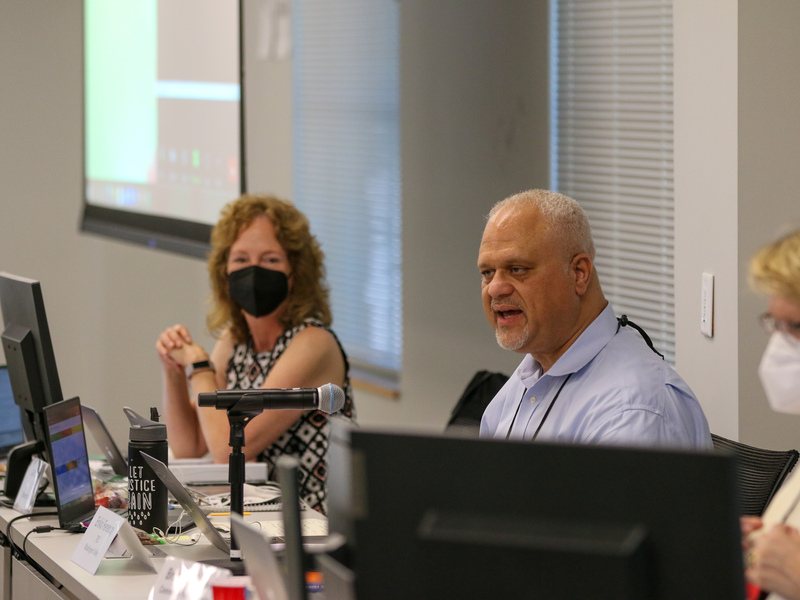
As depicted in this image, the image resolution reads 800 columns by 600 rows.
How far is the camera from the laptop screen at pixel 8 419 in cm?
279

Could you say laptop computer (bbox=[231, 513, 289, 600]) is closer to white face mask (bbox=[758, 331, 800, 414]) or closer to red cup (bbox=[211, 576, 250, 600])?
red cup (bbox=[211, 576, 250, 600])

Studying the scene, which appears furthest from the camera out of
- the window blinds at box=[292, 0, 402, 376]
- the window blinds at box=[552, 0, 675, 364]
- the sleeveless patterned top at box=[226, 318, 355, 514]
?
the window blinds at box=[292, 0, 402, 376]

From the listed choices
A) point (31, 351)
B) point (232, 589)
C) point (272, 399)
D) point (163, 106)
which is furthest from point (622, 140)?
point (163, 106)

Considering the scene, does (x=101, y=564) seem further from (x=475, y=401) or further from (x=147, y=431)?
(x=475, y=401)

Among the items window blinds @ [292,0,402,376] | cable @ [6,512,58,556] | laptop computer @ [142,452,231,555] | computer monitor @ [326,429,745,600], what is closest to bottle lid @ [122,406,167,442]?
laptop computer @ [142,452,231,555]

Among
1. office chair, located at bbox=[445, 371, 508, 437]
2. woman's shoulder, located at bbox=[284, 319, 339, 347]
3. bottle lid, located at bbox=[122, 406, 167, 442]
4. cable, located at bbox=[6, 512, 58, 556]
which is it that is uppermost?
woman's shoulder, located at bbox=[284, 319, 339, 347]

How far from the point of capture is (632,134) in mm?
3191

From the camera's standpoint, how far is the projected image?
4582mm

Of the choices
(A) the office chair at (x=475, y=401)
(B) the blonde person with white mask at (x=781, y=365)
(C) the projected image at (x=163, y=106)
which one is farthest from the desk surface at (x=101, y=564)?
(C) the projected image at (x=163, y=106)

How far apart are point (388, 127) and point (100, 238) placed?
2.29m

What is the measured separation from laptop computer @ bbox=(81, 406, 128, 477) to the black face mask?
569mm

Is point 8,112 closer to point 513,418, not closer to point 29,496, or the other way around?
point 29,496

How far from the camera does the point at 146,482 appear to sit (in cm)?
210

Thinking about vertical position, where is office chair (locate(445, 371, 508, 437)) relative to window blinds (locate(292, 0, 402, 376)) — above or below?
below
